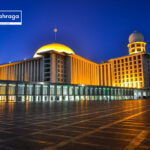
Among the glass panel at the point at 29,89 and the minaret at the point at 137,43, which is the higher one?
the minaret at the point at 137,43

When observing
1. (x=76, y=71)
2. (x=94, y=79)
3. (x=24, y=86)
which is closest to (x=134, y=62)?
(x=94, y=79)

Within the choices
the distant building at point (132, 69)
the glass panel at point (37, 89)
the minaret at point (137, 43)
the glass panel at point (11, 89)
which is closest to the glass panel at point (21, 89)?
the glass panel at point (11, 89)

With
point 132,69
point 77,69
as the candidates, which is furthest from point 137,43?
point 77,69

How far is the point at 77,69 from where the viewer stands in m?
102

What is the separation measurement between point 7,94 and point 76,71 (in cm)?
5939

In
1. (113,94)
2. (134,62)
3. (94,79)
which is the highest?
(134,62)

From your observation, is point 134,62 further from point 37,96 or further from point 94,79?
point 37,96

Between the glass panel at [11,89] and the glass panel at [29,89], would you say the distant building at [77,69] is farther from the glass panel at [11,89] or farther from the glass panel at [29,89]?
the glass panel at [11,89]

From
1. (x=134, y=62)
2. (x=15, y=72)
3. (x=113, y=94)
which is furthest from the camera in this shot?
(x=134, y=62)

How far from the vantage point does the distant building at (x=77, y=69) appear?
300 feet

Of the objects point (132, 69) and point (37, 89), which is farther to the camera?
point (132, 69)

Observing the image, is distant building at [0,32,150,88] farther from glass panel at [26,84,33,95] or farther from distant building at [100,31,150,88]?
glass panel at [26,84,33,95]

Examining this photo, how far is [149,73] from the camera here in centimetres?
11325

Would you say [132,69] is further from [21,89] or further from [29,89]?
[21,89]
